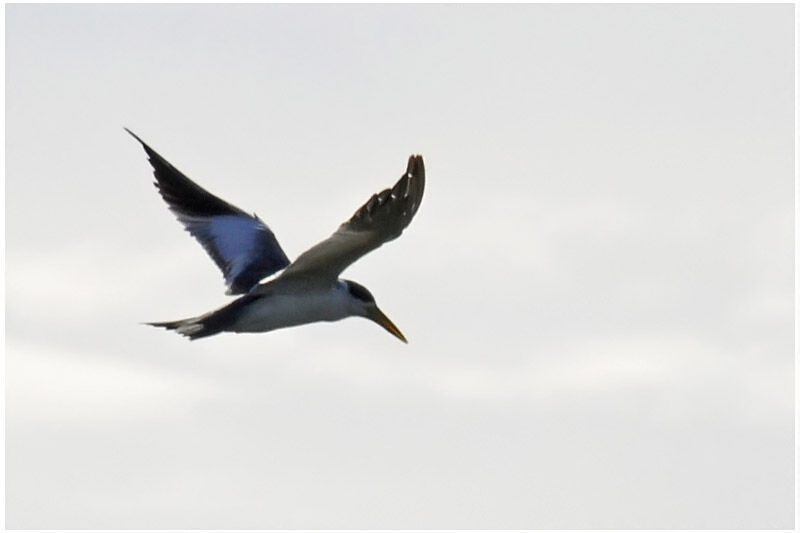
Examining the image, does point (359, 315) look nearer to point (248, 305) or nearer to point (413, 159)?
point (248, 305)

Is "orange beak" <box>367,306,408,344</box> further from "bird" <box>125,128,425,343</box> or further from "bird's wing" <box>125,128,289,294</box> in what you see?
"bird's wing" <box>125,128,289,294</box>

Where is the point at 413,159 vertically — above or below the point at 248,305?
above

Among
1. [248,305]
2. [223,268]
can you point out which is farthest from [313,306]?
[223,268]

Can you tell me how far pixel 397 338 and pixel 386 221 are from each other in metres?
3.66

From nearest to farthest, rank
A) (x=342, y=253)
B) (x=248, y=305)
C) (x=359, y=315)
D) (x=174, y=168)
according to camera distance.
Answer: (x=342, y=253) → (x=248, y=305) → (x=359, y=315) → (x=174, y=168)

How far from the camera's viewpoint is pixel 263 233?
63.1 ft

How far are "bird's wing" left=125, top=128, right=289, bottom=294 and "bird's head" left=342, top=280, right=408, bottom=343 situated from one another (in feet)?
4.38

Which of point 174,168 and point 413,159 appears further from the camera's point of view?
point 174,168

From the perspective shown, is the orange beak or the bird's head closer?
the bird's head

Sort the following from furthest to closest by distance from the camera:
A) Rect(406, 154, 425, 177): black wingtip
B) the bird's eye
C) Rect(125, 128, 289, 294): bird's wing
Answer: Rect(125, 128, 289, 294): bird's wing
the bird's eye
Rect(406, 154, 425, 177): black wingtip

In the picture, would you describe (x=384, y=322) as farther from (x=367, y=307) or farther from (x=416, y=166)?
(x=416, y=166)

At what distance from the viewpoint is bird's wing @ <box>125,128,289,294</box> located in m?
18.6

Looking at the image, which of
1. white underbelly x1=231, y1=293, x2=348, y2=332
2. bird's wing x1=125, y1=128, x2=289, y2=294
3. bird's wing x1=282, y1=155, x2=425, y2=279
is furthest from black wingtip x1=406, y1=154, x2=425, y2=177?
bird's wing x1=125, y1=128, x2=289, y2=294

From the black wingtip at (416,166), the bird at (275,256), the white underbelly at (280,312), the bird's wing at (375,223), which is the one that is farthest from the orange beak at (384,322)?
the black wingtip at (416,166)
